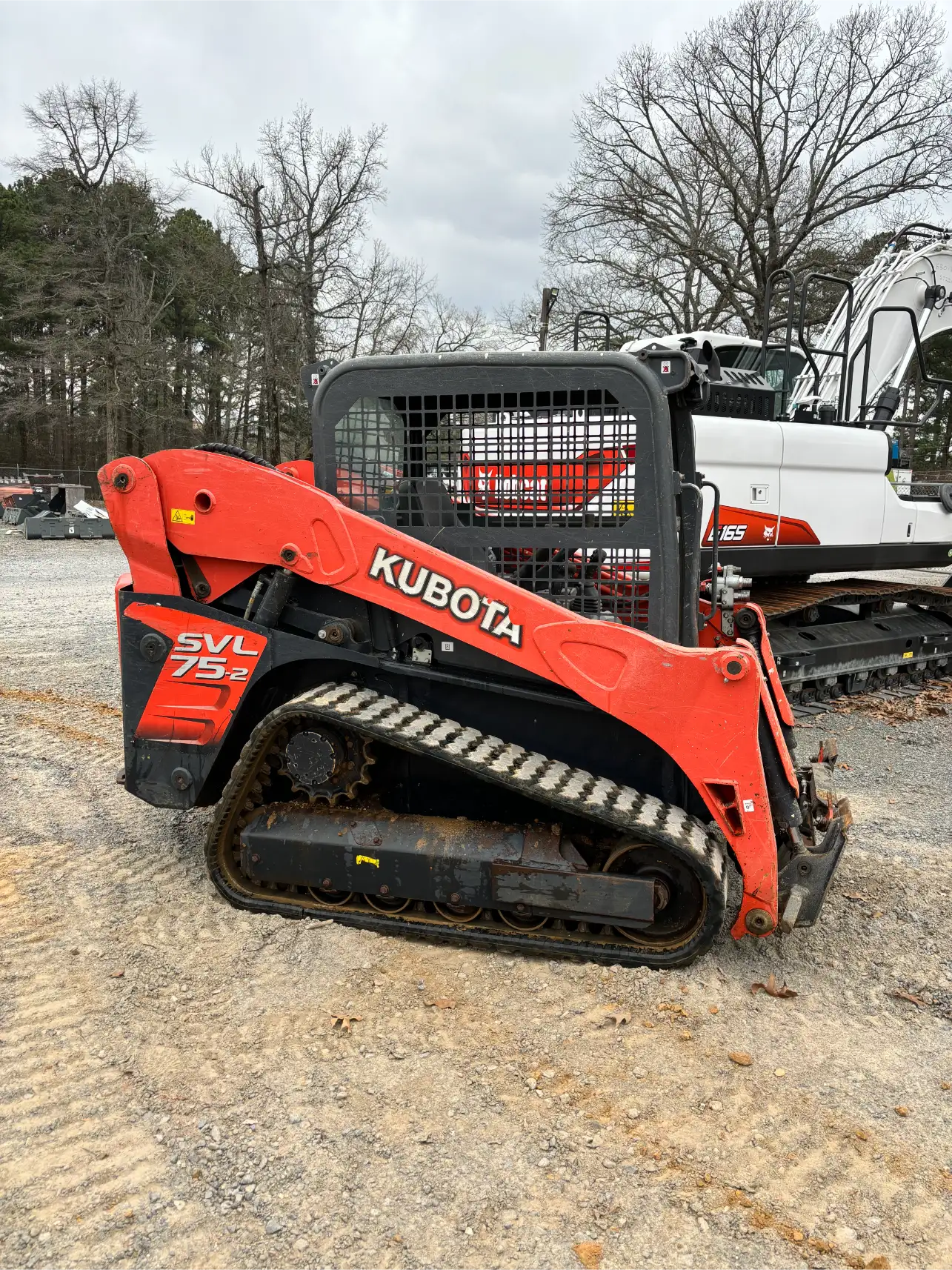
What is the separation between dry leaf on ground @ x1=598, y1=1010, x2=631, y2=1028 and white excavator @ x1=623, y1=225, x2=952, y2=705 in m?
3.57

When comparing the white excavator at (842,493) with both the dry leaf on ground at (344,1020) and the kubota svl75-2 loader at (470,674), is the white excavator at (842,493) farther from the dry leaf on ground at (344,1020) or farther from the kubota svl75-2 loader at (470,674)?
the dry leaf on ground at (344,1020)

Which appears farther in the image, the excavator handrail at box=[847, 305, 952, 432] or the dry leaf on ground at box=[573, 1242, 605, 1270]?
the excavator handrail at box=[847, 305, 952, 432]

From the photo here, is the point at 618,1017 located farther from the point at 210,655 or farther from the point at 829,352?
the point at 829,352

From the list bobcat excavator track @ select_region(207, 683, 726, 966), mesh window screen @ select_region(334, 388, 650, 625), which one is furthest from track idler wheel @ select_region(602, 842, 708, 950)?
mesh window screen @ select_region(334, 388, 650, 625)

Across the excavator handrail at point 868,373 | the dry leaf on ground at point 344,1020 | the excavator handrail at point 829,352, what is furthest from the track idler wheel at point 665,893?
the excavator handrail at point 868,373

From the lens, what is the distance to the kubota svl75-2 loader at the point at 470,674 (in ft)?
10.6

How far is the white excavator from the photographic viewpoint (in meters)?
6.85

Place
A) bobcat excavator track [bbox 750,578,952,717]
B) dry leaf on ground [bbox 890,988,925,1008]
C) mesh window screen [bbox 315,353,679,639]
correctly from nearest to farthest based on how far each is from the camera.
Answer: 1. dry leaf on ground [bbox 890,988,925,1008]
2. mesh window screen [bbox 315,353,679,639]
3. bobcat excavator track [bbox 750,578,952,717]

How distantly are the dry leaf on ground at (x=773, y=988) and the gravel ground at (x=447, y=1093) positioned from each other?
3 cm

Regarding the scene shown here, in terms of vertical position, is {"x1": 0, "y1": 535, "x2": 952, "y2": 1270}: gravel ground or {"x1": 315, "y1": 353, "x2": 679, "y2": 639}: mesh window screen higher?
{"x1": 315, "y1": 353, "x2": 679, "y2": 639}: mesh window screen

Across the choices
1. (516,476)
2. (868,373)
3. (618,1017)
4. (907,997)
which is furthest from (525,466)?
(868,373)

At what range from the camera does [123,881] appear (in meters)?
3.97

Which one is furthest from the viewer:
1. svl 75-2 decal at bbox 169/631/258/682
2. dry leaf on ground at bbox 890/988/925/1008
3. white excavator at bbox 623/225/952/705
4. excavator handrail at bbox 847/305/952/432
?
excavator handrail at bbox 847/305/952/432

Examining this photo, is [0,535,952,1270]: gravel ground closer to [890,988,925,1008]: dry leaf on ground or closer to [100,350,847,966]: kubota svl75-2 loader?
[890,988,925,1008]: dry leaf on ground
